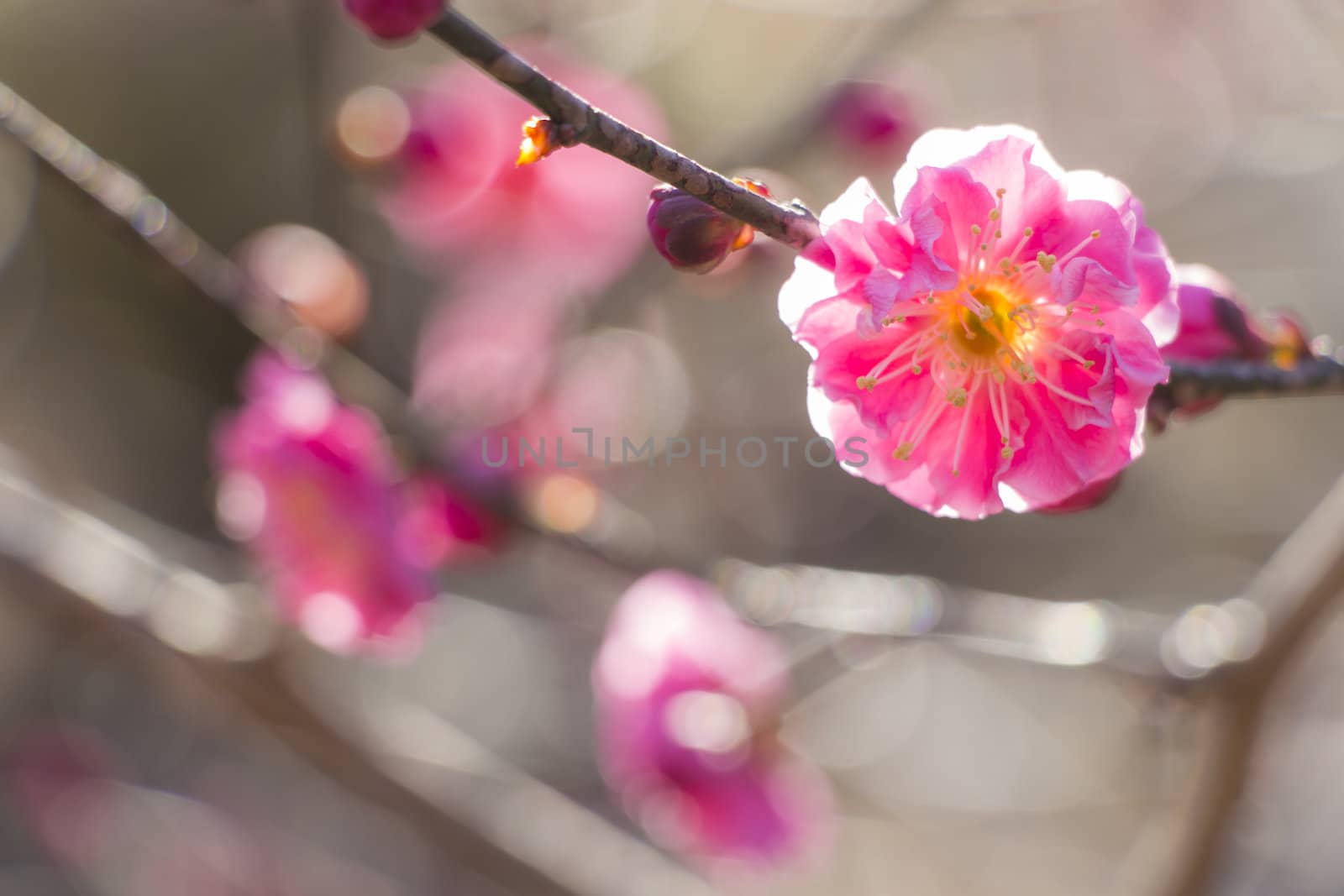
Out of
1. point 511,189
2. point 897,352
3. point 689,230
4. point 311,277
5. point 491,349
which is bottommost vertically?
point 689,230

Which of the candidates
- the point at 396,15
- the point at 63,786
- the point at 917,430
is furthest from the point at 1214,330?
the point at 63,786

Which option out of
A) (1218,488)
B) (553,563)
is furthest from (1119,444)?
(1218,488)

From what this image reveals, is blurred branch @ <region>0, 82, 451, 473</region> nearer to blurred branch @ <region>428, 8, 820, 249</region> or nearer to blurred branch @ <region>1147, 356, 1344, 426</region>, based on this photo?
blurred branch @ <region>428, 8, 820, 249</region>

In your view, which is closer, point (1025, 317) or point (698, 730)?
point (1025, 317)

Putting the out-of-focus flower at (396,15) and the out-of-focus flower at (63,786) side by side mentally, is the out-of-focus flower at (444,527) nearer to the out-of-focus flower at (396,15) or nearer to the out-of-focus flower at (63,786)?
the out-of-focus flower at (396,15)

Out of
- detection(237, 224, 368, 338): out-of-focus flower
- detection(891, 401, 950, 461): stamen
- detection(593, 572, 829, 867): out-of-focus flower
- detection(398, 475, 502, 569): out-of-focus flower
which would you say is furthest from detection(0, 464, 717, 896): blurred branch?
detection(891, 401, 950, 461): stamen

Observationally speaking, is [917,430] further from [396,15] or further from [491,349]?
[491,349]
